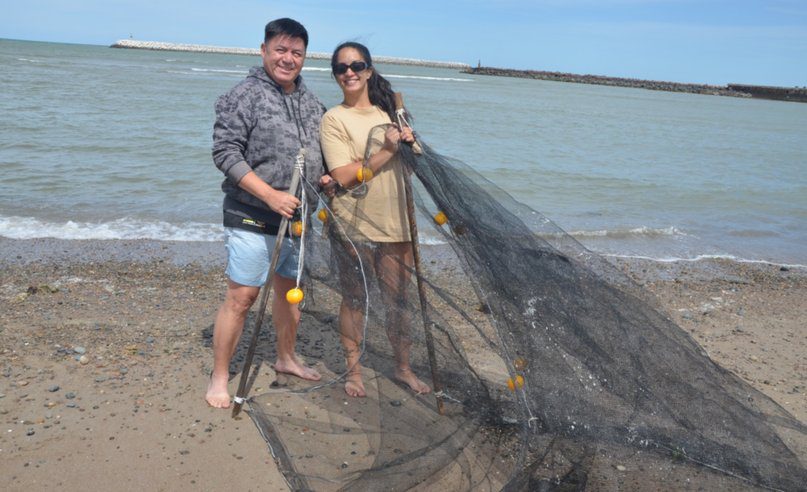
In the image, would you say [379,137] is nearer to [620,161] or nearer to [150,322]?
[150,322]

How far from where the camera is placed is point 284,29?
11.4 ft

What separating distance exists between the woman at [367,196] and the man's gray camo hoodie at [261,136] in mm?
112

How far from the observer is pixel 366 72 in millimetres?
3613

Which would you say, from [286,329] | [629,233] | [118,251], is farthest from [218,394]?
[629,233]

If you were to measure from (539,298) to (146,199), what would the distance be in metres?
8.79

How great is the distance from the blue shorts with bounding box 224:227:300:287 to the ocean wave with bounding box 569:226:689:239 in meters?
7.43

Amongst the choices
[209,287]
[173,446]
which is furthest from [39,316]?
[173,446]

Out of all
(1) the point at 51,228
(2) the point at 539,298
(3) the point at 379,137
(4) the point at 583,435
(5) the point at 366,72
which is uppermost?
(5) the point at 366,72

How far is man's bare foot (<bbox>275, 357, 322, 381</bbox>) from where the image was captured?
4129 mm

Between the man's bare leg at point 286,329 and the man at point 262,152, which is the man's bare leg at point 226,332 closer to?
the man at point 262,152

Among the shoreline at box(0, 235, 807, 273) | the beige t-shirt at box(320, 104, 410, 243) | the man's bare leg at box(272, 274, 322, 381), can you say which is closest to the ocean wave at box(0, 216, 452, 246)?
the shoreline at box(0, 235, 807, 273)

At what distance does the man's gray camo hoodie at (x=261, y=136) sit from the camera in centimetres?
343

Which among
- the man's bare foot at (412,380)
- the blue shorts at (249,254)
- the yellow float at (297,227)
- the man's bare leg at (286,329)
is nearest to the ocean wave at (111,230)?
the man's bare leg at (286,329)

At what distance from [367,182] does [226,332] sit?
1147 millimetres
